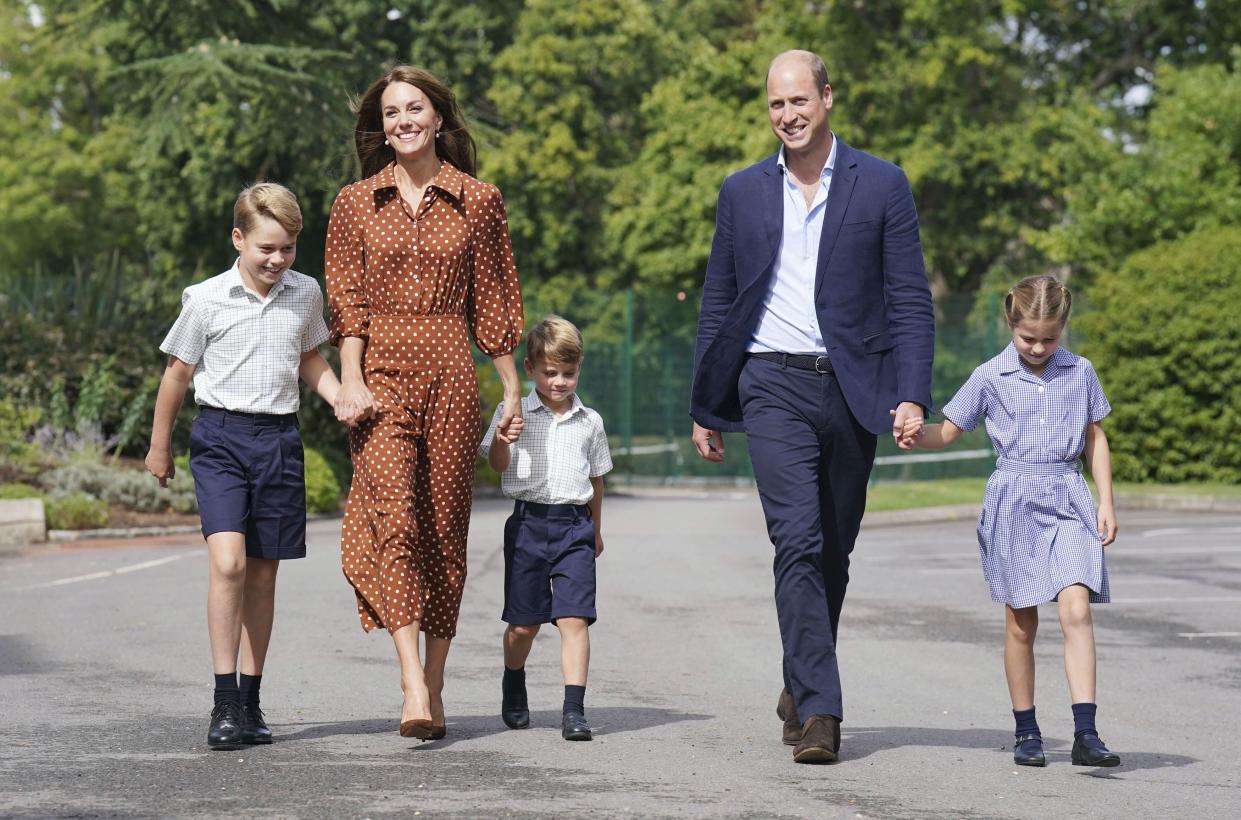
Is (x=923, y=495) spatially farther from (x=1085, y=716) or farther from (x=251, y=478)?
(x=251, y=478)

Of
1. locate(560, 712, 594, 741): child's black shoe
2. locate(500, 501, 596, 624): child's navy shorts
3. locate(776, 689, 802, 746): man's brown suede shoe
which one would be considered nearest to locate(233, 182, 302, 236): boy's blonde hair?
locate(500, 501, 596, 624): child's navy shorts

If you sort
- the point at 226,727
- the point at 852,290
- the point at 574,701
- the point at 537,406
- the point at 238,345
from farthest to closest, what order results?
1. the point at 537,406
2. the point at 574,701
3. the point at 238,345
4. the point at 852,290
5. the point at 226,727

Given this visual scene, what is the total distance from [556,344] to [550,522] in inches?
23.9

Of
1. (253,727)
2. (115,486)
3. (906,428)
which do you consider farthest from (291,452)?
(115,486)

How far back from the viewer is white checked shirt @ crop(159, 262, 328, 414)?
6.20 meters

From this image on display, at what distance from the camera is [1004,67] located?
36625mm

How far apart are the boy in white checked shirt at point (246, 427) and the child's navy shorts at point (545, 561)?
0.74 meters

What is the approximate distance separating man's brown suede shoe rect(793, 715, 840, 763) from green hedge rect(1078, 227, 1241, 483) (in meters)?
19.3

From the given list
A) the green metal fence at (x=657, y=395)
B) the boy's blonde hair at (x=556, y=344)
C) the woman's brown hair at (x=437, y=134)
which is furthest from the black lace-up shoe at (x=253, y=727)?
the green metal fence at (x=657, y=395)

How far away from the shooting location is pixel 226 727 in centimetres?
595

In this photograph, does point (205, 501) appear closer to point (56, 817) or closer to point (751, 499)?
point (56, 817)

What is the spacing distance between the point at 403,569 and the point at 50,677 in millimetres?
2491

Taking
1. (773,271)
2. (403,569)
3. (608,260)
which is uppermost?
(608,260)

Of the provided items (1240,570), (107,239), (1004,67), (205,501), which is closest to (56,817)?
(205,501)
